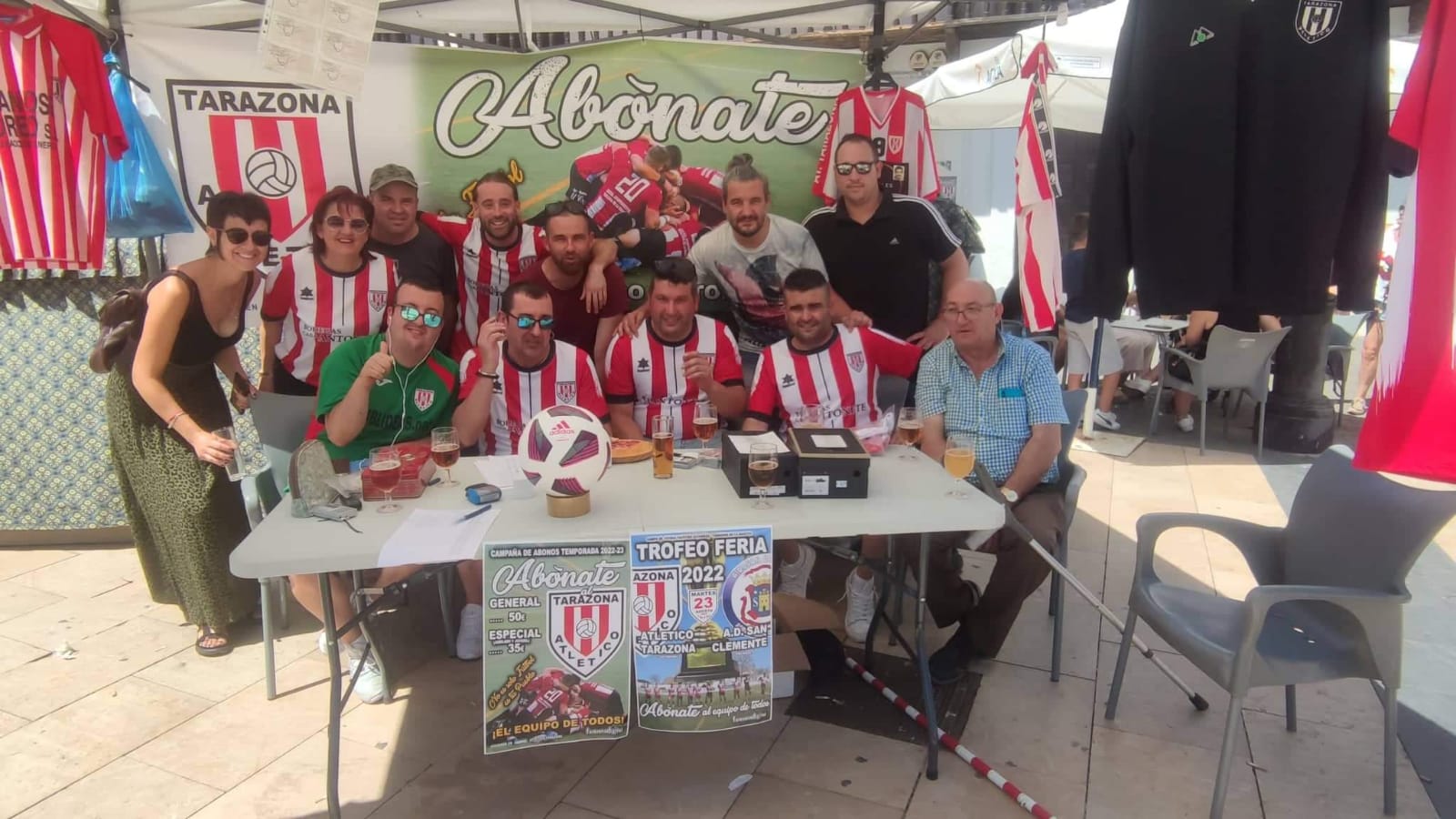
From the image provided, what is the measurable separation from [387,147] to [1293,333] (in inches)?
249

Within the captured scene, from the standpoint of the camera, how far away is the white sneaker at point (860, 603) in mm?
3404

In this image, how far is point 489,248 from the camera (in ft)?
13.1

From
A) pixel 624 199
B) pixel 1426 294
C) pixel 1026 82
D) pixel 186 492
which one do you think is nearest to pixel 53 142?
pixel 186 492

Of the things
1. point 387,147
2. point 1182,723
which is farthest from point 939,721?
point 387,147

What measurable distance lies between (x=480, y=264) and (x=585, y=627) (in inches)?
89.8

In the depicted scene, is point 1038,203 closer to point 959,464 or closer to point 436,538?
point 959,464

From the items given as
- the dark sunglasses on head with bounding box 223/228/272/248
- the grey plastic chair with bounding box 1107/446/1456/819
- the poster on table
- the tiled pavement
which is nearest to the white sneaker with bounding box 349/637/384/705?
the tiled pavement

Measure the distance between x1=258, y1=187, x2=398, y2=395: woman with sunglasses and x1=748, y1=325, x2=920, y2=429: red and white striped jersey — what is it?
155 cm

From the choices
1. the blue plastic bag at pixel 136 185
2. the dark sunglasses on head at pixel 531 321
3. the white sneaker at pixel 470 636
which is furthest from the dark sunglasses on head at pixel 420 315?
the blue plastic bag at pixel 136 185

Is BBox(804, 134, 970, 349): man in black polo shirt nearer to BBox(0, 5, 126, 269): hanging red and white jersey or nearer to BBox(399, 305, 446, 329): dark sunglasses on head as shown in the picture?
BBox(399, 305, 446, 329): dark sunglasses on head

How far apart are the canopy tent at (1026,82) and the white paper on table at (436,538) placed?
387 centimetres

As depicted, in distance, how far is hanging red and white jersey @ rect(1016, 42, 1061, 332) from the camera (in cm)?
330

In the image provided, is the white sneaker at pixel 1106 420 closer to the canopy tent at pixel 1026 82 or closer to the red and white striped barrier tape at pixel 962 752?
the canopy tent at pixel 1026 82

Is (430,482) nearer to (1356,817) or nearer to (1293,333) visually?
(1356,817)
